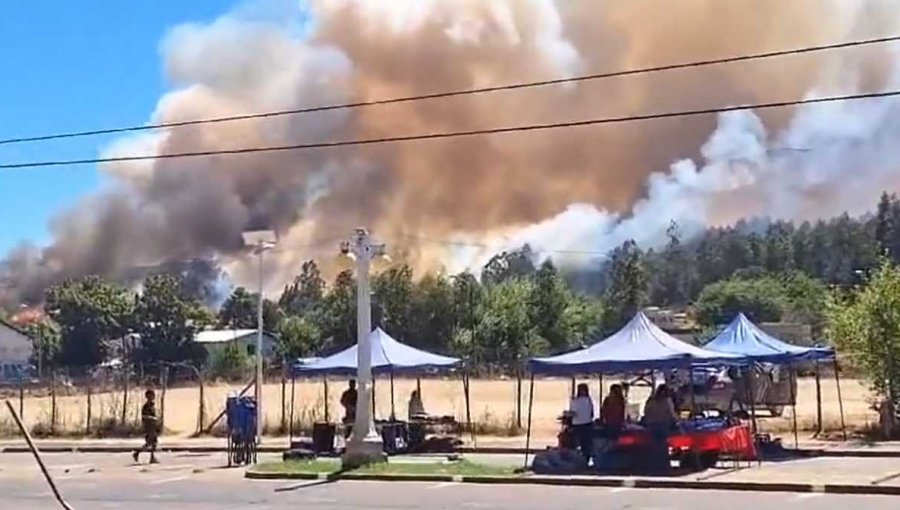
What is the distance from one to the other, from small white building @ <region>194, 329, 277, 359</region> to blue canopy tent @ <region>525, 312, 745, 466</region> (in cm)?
7030

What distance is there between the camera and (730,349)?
25.4m

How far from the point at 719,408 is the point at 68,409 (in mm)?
26428

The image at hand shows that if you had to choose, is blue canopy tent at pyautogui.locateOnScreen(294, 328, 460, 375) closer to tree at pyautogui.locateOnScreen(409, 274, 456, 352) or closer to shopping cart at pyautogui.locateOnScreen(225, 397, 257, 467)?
shopping cart at pyautogui.locateOnScreen(225, 397, 257, 467)

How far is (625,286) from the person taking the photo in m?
126

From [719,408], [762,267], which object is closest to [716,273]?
[762,267]

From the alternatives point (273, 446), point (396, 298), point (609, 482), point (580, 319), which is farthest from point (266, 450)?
point (396, 298)

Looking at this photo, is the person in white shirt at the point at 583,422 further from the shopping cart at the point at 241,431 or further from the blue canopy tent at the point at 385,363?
the shopping cart at the point at 241,431

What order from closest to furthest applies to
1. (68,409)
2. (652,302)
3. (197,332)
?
(68,409)
(197,332)
(652,302)

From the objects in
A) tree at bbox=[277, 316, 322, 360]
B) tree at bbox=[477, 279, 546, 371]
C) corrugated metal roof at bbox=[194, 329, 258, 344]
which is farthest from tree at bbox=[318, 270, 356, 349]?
tree at bbox=[477, 279, 546, 371]

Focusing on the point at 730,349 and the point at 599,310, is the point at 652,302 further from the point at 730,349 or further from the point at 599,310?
the point at 730,349

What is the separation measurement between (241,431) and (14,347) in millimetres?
79614

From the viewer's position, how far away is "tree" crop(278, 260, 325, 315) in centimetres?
13550

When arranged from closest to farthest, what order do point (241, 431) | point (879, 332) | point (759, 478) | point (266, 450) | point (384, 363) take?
point (759, 478) < point (241, 431) < point (879, 332) < point (384, 363) < point (266, 450)

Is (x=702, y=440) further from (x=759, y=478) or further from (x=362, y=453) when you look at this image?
(x=362, y=453)
